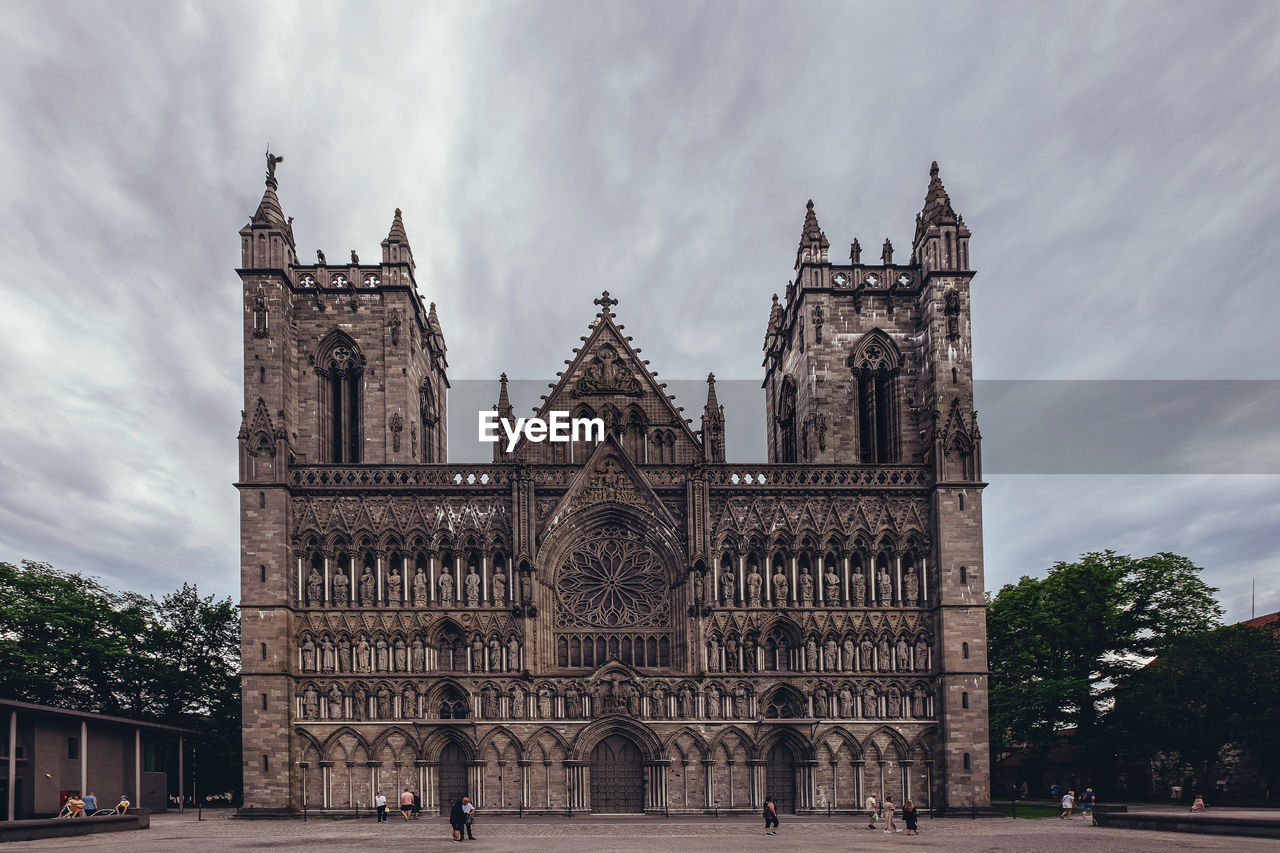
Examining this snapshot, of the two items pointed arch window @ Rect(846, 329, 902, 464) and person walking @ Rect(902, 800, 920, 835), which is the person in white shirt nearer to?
person walking @ Rect(902, 800, 920, 835)

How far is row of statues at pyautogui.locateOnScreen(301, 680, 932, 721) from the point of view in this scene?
48781 millimetres

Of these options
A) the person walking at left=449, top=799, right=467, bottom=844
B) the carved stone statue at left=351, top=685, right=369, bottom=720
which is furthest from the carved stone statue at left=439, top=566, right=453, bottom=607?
the person walking at left=449, top=799, right=467, bottom=844

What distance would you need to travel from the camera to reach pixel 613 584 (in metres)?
51.4

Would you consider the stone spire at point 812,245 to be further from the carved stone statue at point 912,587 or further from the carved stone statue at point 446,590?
the carved stone statue at point 446,590

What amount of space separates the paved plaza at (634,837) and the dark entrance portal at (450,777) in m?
1.88

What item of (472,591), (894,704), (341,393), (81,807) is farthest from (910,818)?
(341,393)

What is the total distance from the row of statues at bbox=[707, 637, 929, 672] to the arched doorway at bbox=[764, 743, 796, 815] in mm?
3863

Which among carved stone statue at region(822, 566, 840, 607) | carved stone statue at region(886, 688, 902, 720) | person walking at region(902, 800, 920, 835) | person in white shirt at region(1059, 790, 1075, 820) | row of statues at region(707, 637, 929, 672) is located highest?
carved stone statue at region(822, 566, 840, 607)

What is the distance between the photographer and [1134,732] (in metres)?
54.8

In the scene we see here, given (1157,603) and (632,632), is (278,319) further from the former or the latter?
(1157,603)

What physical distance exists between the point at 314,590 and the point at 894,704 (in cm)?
2762

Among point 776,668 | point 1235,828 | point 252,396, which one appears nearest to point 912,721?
point 776,668

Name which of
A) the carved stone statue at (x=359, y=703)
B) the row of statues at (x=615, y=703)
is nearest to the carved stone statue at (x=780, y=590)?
the row of statues at (x=615, y=703)

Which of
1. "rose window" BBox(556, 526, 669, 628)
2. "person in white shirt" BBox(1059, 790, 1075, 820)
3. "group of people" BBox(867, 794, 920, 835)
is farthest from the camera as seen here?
"rose window" BBox(556, 526, 669, 628)
